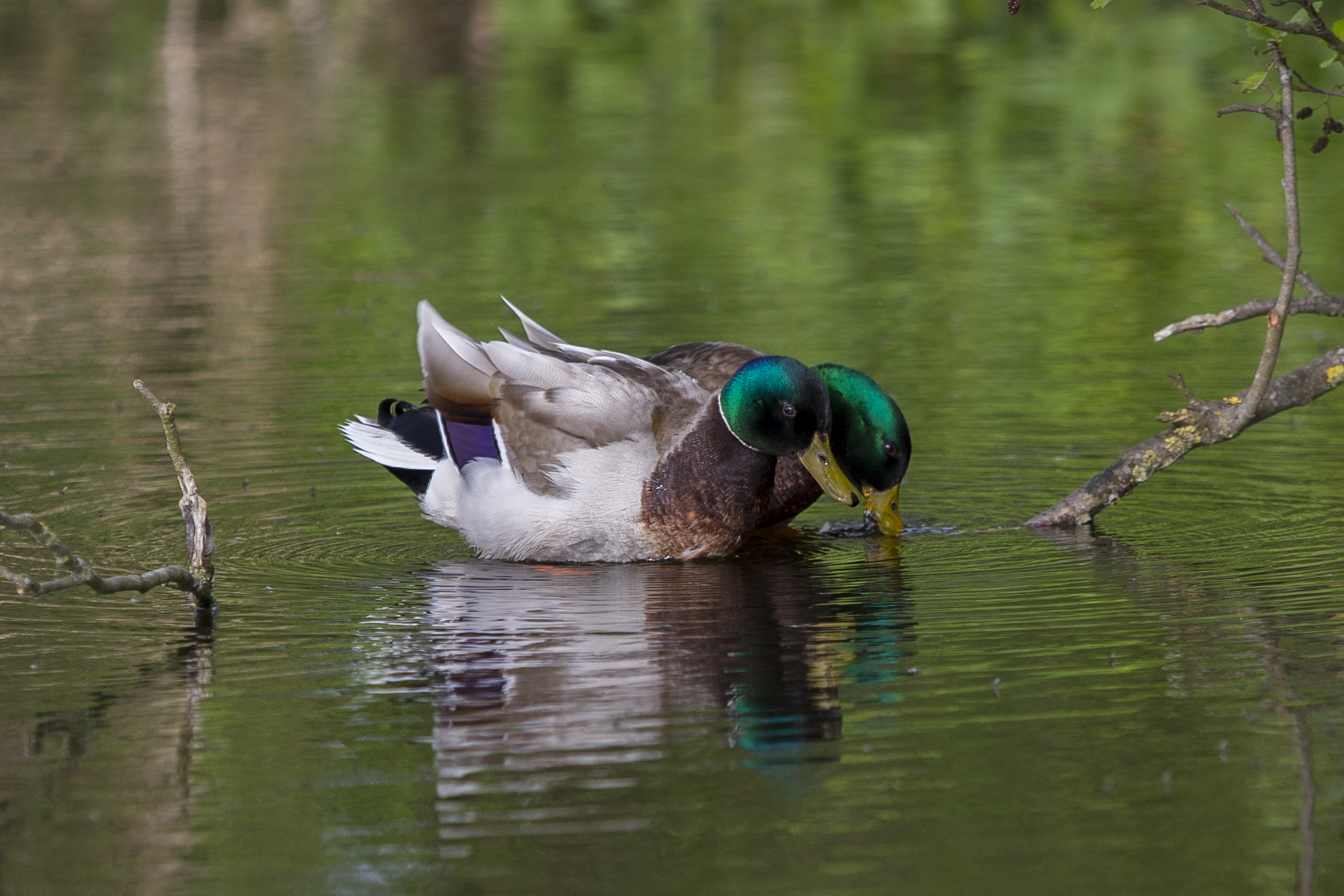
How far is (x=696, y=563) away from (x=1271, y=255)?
8.23ft

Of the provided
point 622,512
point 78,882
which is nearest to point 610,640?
point 622,512

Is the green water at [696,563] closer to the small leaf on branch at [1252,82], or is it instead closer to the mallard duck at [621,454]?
the mallard duck at [621,454]

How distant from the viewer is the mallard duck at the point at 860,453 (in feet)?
26.0

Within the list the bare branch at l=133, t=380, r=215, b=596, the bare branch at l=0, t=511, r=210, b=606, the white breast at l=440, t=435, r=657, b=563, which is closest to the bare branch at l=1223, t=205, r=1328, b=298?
the white breast at l=440, t=435, r=657, b=563

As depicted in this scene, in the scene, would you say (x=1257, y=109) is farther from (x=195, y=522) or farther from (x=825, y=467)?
(x=195, y=522)

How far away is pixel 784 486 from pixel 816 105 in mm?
14948

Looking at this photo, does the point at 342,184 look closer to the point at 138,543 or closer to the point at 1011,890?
the point at 138,543

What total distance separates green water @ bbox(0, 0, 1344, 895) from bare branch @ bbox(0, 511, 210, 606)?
0.20 meters

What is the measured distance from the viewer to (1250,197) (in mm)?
16125

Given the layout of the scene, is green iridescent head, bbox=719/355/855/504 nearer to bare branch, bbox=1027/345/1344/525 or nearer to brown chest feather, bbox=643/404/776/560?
brown chest feather, bbox=643/404/776/560

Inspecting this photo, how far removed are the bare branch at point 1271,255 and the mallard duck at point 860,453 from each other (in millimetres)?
1642

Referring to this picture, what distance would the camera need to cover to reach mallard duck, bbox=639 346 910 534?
26.0 ft

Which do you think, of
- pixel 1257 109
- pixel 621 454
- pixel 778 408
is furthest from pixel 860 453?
pixel 1257 109

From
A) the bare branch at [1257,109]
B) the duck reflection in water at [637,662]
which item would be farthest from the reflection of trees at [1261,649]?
the bare branch at [1257,109]
